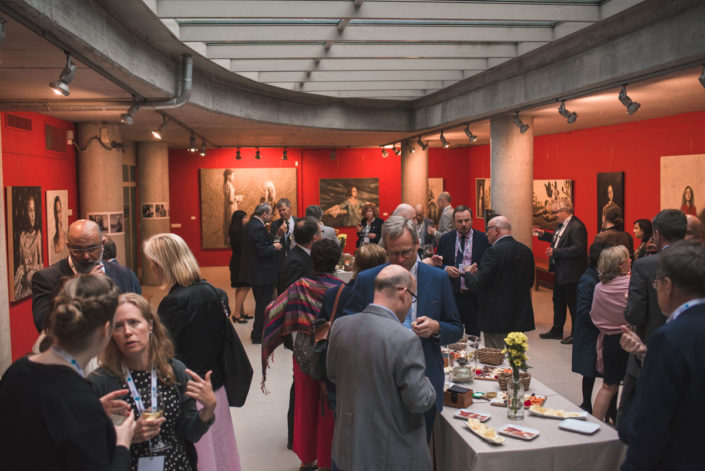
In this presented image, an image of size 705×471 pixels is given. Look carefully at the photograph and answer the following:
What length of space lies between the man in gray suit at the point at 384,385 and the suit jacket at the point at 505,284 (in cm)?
353

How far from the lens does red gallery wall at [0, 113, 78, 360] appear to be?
748 centimetres

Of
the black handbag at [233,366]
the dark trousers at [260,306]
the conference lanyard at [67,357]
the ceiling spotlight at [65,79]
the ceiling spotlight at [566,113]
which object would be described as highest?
the ceiling spotlight at [566,113]

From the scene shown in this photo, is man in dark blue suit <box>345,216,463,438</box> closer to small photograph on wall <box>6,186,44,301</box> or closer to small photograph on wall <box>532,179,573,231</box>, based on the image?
small photograph on wall <box>6,186,44,301</box>

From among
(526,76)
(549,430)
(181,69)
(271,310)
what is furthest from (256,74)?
(549,430)

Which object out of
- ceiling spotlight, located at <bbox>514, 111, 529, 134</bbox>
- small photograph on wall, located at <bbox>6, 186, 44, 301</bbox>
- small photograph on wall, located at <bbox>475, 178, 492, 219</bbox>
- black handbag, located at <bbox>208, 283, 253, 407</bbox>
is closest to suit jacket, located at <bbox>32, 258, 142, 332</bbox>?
black handbag, located at <bbox>208, 283, 253, 407</bbox>

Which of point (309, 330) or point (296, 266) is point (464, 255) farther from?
point (309, 330)

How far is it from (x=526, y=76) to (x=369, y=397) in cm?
707

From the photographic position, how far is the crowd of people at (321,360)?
6.61 feet

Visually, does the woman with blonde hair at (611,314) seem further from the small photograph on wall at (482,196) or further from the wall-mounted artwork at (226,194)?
the wall-mounted artwork at (226,194)

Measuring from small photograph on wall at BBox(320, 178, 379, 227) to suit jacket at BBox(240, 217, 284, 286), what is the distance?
958 centimetres

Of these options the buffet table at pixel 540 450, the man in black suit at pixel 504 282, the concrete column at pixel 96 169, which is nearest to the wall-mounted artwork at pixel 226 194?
the concrete column at pixel 96 169

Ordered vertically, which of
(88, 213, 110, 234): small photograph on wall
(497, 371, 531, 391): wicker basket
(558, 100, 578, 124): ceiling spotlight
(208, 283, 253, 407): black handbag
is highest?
(558, 100, 578, 124): ceiling spotlight

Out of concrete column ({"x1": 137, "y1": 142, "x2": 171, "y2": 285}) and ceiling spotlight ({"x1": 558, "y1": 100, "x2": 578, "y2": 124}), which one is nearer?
ceiling spotlight ({"x1": 558, "y1": 100, "x2": 578, "y2": 124})

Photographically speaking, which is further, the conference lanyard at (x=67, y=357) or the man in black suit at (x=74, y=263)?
the man in black suit at (x=74, y=263)
